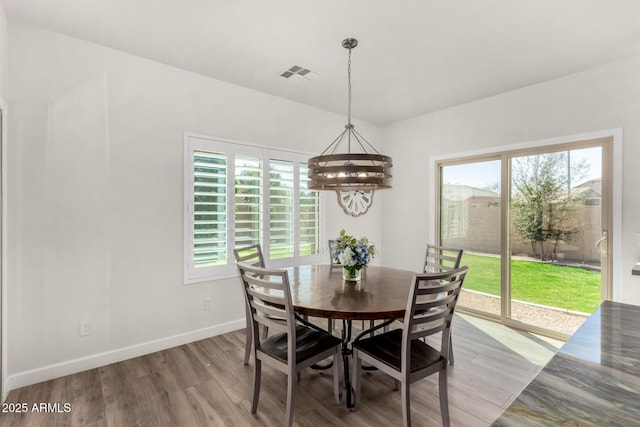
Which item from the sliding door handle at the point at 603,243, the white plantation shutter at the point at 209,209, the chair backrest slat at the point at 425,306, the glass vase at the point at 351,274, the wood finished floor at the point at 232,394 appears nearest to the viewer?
the chair backrest slat at the point at 425,306

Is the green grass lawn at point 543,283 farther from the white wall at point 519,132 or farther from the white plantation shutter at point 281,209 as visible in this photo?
the white plantation shutter at point 281,209

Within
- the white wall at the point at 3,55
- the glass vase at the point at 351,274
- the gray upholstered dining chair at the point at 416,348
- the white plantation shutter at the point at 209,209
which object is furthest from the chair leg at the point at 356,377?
the white wall at the point at 3,55

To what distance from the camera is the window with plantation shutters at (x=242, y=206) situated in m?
3.19

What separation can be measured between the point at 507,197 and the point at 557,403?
3.54 m

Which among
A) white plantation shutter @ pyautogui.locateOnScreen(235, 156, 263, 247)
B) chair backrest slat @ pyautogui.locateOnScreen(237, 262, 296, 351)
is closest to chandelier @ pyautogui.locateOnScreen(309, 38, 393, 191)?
chair backrest slat @ pyautogui.locateOnScreen(237, 262, 296, 351)

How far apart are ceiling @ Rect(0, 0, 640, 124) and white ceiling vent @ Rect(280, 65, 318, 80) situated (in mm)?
64

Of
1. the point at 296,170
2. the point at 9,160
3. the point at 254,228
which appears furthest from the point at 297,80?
the point at 9,160

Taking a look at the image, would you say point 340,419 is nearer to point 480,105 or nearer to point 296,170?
point 296,170

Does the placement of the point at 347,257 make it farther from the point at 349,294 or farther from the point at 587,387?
the point at 587,387

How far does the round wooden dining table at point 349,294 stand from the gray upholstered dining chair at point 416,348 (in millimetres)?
141

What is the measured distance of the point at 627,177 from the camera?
9.29ft

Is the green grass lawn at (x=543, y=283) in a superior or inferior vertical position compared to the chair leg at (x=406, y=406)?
superior

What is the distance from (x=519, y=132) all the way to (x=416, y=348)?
289 centimetres

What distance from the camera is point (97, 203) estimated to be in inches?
105
